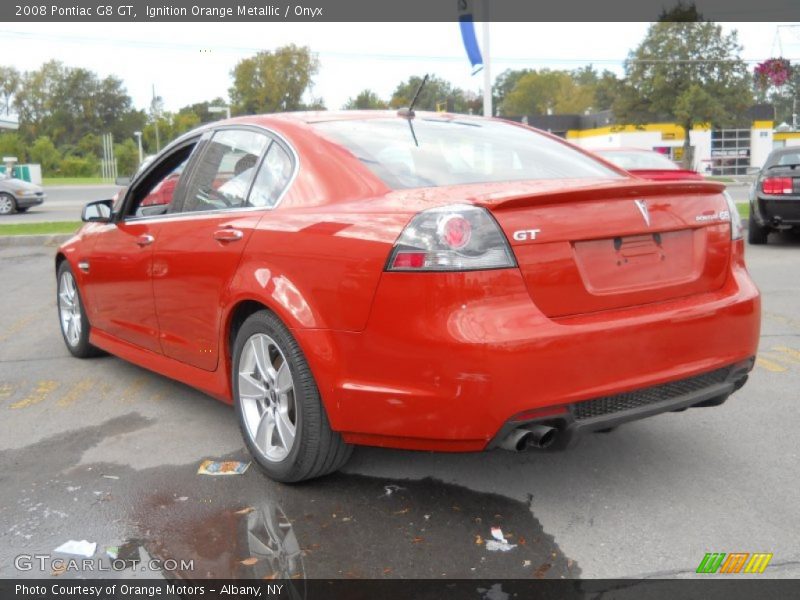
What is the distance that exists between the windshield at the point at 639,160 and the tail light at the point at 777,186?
52.3 inches

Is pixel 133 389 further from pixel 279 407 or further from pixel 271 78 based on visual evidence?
pixel 271 78

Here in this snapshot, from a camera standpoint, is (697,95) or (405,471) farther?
(697,95)

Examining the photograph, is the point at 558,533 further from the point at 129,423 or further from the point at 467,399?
the point at 129,423

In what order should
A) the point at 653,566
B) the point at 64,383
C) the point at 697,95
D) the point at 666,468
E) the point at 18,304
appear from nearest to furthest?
the point at 653,566, the point at 666,468, the point at 64,383, the point at 18,304, the point at 697,95

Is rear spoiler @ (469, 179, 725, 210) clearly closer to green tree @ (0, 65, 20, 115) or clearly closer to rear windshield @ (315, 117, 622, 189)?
rear windshield @ (315, 117, 622, 189)

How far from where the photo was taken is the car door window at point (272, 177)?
149 inches

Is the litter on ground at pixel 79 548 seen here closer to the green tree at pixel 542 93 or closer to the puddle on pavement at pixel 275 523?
the puddle on pavement at pixel 275 523

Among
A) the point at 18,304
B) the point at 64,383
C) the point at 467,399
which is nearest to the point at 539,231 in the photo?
the point at 467,399

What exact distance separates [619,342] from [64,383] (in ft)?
12.5

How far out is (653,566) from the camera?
9.22 ft

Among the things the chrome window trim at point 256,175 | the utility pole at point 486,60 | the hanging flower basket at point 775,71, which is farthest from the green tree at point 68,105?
the chrome window trim at point 256,175

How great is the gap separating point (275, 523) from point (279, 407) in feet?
1.80

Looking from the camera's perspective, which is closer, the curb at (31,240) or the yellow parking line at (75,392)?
→ the yellow parking line at (75,392)

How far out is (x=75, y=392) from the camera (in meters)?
5.26
